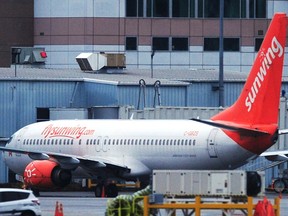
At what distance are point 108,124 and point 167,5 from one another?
4074 cm

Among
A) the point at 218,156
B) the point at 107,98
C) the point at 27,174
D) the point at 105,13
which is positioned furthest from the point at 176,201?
the point at 105,13

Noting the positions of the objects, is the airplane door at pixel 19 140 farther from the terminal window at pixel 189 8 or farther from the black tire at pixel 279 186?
the terminal window at pixel 189 8

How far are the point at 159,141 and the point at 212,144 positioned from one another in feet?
12.6

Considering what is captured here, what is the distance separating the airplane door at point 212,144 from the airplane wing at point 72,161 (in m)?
5.69

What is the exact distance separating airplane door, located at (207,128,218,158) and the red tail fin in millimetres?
1721

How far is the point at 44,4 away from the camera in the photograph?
10781cm

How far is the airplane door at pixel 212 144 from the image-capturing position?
62.3 meters

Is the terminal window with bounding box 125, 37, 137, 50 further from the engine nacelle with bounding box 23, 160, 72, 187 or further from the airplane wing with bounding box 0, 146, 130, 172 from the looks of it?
the engine nacelle with bounding box 23, 160, 72, 187

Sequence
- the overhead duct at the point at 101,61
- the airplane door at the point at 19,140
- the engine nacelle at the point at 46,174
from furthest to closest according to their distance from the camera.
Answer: the overhead duct at the point at 101,61 → the airplane door at the point at 19,140 → the engine nacelle at the point at 46,174

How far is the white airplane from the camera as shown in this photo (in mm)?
60656

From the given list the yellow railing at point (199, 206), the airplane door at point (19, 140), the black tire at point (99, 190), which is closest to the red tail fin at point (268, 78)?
the black tire at point (99, 190)

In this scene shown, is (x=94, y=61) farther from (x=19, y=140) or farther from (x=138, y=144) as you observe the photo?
(x=138, y=144)

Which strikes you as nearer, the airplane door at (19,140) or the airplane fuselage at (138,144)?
the airplane fuselage at (138,144)

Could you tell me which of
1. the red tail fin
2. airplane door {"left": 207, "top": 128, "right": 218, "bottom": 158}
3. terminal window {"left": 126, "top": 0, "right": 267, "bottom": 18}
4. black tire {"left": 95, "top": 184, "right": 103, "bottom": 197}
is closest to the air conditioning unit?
terminal window {"left": 126, "top": 0, "right": 267, "bottom": 18}
